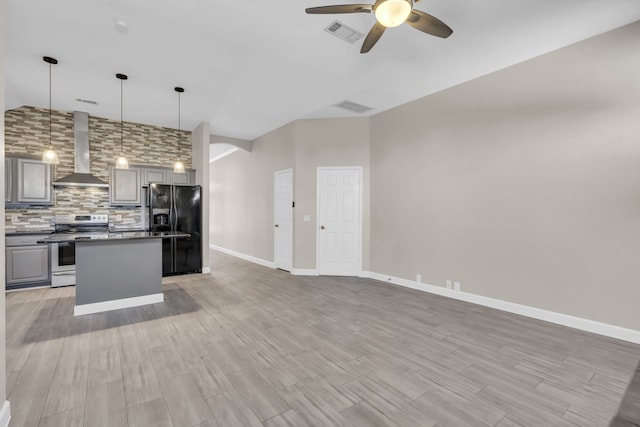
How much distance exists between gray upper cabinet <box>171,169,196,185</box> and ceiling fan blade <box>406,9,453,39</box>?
535 centimetres

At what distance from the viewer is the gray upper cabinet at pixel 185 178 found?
610cm

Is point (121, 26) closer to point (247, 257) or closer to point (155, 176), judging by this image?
point (155, 176)

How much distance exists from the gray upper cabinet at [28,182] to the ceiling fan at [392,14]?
5.49 meters

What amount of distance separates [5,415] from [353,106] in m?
5.14

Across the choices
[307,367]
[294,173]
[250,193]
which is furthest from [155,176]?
[307,367]

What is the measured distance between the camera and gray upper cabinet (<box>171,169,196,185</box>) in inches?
240

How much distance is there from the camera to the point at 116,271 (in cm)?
372

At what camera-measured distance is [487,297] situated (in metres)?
3.85

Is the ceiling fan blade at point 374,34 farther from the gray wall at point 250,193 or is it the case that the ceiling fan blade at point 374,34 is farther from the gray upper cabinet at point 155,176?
the gray upper cabinet at point 155,176

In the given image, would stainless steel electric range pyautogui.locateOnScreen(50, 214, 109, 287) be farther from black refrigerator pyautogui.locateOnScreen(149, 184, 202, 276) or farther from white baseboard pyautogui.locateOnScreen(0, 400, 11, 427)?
white baseboard pyautogui.locateOnScreen(0, 400, 11, 427)

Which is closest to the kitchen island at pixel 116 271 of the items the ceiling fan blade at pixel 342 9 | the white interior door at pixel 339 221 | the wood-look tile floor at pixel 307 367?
the wood-look tile floor at pixel 307 367

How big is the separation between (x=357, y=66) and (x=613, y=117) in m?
2.79

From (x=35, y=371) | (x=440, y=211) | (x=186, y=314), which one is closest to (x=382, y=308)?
(x=440, y=211)

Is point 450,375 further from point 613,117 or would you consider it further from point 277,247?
point 277,247
